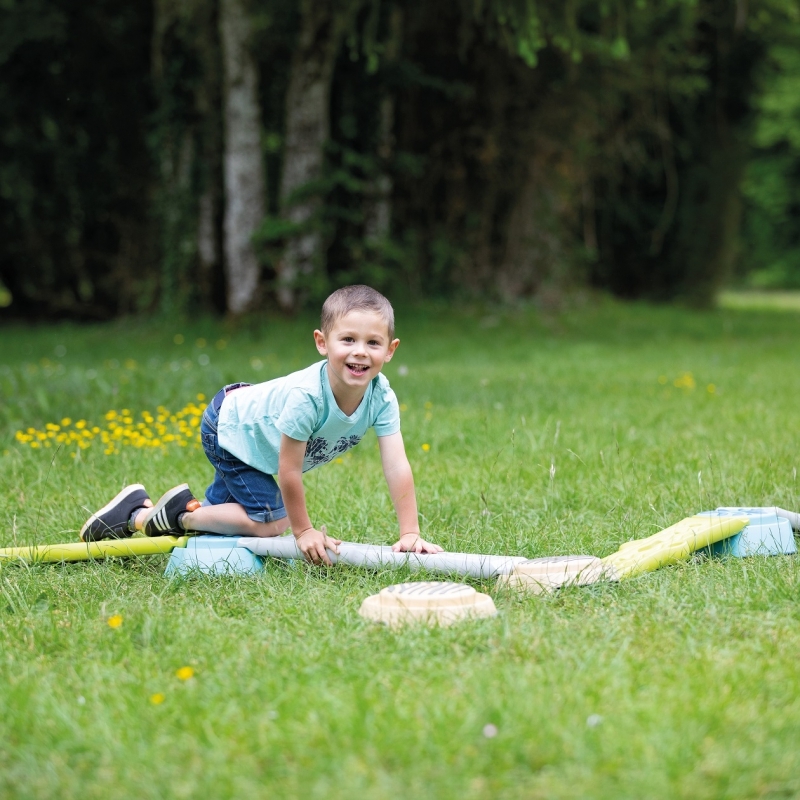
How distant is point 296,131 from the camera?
11.9 m

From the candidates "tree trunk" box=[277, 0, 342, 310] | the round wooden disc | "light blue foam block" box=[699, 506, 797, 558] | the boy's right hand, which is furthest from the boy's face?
"tree trunk" box=[277, 0, 342, 310]

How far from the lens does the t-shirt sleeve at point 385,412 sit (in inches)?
145

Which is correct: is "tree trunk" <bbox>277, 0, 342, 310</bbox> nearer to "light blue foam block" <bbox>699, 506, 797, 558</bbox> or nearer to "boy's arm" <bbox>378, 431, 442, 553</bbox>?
"boy's arm" <bbox>378, 431, 442, 553</bbox>

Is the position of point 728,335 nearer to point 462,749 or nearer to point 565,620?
point 565,620

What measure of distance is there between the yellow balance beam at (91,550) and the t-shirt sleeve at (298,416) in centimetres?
56

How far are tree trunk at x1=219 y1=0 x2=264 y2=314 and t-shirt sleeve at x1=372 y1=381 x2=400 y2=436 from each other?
28.1ft

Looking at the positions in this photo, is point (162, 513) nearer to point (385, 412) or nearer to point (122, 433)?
point (385, 412)

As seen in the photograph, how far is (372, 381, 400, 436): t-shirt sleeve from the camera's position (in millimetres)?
3672

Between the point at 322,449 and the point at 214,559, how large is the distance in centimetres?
53

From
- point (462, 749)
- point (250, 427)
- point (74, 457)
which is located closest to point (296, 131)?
point (74, 457)

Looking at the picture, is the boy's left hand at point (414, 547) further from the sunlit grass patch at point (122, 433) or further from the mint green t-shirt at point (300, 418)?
the sunlit grass patch at point (122, 433)

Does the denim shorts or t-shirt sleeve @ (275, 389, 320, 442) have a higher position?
t-shirt sleeve @ (275, 389, 320, 442)

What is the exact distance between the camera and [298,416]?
3475 millimetres

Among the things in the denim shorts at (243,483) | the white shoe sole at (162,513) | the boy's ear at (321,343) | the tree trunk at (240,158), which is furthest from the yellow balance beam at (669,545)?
the tree trunk at (240,158)
